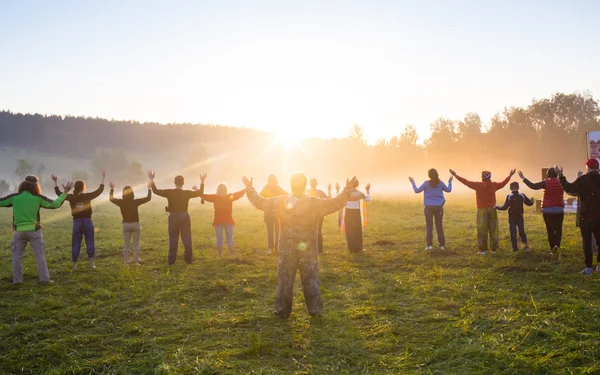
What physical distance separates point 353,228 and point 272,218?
2595 millimetres

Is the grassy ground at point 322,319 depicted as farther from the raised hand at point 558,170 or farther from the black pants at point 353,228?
the raised hand at point 558,170

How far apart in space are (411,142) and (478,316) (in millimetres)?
106816

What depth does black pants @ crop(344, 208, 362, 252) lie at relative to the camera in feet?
43.9

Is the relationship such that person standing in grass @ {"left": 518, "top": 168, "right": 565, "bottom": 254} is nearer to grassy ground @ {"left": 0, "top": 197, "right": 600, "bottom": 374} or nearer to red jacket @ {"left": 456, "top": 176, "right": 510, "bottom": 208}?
grassy ground @ {"left": 0, "top": 197, "right": 600, "bottom": 374}

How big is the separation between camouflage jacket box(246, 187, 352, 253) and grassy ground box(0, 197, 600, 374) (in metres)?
1.30

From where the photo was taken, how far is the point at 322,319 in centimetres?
720

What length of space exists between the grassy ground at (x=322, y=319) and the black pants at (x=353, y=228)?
112 centimetres

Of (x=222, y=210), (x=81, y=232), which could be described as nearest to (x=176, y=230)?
(x=222, y=210)

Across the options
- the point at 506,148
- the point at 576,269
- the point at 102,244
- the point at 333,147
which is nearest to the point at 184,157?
the point at 333,147

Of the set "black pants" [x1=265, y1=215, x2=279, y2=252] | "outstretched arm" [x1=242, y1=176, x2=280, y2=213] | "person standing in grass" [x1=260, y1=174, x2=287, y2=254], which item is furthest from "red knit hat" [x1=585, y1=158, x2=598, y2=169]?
"black pants" [x1=265, y1=215, x2=279, y2=252]

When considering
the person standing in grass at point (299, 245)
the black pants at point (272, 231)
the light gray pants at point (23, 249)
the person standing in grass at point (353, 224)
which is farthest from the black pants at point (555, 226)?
the light gray pants at point (23, 249)

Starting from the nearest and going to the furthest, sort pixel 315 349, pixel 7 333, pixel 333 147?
1. pixel 315 349
2. pixel 7 333
3. pixel 333 147

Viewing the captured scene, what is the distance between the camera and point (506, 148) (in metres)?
89.6

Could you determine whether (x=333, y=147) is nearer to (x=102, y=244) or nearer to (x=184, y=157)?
(x=184, y=157)
